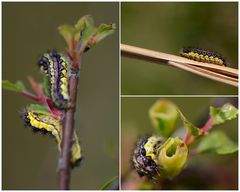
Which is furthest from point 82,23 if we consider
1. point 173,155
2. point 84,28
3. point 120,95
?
point 173,155

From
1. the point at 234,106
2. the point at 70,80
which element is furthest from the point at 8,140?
the point at 234,106

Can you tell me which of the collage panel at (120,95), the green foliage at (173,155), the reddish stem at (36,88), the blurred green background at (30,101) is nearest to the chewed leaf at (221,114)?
the collage panel at (120,95)

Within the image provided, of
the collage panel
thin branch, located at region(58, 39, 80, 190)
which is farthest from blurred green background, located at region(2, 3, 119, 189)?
thin branch, located at region(58, 39, 80, 190)

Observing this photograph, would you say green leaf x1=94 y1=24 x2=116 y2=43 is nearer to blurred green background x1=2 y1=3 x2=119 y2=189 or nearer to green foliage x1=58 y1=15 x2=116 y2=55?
green foliage x1=58 y1=15 x2=116 y2=55

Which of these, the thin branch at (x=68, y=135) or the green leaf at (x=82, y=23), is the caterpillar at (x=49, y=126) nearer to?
the thin branch at (x=68, y=135)

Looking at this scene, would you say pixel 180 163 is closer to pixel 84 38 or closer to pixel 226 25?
pixel 84 38

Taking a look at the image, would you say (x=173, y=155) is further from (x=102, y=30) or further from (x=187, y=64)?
(x=102, y=30)
